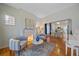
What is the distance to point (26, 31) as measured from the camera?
1881mm

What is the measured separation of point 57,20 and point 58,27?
0.10 metres

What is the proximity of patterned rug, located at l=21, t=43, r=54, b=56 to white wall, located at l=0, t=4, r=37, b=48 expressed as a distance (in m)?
0.28

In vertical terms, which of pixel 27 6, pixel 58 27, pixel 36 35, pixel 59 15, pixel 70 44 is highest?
pixel 27 6

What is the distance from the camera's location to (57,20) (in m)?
1.88

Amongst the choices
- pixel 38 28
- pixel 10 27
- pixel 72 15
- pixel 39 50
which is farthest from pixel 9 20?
pixel 72 15

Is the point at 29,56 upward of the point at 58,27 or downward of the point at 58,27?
downward

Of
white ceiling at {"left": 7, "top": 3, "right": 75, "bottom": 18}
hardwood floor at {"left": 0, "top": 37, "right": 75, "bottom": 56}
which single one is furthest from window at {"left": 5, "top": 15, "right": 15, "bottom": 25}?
hardwood floor at {"left": 0, "top": 37, "right": 75, "bottom": 56}

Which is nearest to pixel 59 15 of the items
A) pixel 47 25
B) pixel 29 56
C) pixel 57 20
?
pixel 57 20

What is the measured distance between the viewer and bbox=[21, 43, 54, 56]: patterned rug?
1.87 m

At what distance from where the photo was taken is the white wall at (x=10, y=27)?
185 cm

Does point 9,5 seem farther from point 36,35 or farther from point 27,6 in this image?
point 36,35

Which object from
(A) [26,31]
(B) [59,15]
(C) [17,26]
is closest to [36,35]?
(A) [26,31]

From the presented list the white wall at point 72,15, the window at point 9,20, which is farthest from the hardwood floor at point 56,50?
the window at point 9,20

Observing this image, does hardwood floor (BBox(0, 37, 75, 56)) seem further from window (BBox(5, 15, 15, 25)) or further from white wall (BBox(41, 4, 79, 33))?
window (BBox(5, 15, 15, 25))
